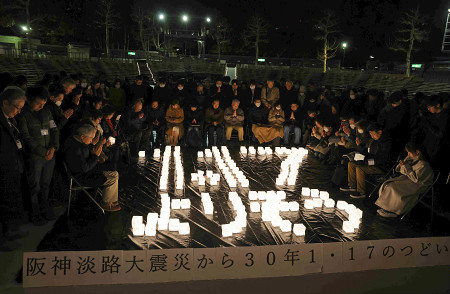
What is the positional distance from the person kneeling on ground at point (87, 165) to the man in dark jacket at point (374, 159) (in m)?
3.62

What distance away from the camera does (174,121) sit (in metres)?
9.05

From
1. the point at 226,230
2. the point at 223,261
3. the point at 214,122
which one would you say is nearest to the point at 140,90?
the point at 214,122

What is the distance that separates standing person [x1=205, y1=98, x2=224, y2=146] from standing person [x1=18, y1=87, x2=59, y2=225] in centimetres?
468

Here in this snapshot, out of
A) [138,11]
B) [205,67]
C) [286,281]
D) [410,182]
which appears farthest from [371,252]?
[138,11]

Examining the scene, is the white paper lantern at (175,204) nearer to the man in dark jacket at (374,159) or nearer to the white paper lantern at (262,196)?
the white paper lantern at (262,196)

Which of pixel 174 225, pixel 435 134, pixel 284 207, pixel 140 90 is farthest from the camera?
pixel 140 90

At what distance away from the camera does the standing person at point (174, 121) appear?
9062mm

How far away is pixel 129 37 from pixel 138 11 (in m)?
4.58

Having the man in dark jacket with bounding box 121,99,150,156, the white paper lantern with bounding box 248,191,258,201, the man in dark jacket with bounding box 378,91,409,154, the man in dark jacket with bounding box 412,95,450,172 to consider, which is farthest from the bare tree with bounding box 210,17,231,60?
the white paper lantern with bounding box 248,191,258,201

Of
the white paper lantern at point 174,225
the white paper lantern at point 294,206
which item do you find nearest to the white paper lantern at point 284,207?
the white paper lantern at point 294,206

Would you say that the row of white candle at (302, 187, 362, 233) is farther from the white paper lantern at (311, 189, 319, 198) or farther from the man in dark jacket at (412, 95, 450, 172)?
the man in dark jacket at (412, 95, 450, 172)

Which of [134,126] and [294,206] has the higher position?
[134,126]

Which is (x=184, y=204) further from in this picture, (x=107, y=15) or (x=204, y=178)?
(x=107, y=15)

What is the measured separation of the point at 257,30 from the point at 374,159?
32.6 metres
